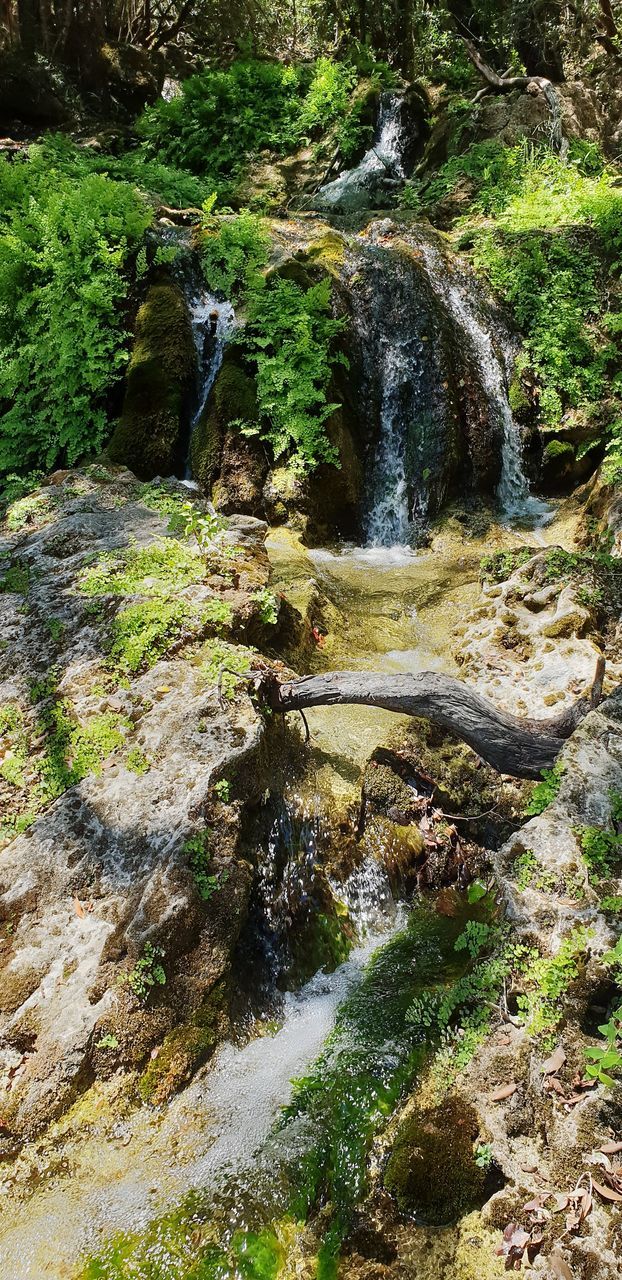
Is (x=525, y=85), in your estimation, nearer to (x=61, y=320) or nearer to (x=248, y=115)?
(x=248, y=115)

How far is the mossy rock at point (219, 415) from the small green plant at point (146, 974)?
18.7 ft

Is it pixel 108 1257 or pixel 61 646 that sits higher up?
pixel 61 646

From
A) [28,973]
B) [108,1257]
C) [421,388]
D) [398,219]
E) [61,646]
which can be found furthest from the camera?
[398,219]

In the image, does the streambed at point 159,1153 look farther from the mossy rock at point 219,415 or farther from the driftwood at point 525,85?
the driftwood at point 525,85

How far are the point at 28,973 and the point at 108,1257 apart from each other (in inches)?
44.8

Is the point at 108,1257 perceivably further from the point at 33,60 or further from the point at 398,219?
the point at 33,60

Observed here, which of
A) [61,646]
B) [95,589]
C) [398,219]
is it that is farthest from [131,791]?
[398,219]

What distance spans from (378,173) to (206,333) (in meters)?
7.54

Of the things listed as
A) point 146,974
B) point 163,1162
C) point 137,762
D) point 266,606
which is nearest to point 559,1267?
point 163,1162

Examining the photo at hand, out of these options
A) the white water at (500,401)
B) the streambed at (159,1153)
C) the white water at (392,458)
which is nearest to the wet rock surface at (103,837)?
the streambed at (159,1153)

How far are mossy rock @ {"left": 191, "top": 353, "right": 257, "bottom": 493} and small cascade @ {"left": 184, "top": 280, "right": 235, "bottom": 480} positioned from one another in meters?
0.16

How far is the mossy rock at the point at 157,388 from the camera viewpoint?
25.5 feet

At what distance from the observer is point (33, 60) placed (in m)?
13.4

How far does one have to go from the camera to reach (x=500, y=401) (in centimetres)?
895
